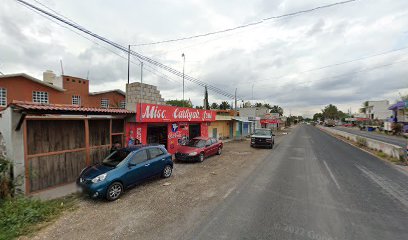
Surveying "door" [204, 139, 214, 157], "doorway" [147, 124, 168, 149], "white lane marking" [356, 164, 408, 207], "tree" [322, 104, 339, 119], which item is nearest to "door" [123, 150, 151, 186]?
"doorway" [147, 124, 168, 149]

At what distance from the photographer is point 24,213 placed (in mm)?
5484

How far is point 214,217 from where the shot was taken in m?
5.24

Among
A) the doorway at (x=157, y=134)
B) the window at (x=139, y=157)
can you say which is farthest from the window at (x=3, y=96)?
the window at (x=139, y=157)

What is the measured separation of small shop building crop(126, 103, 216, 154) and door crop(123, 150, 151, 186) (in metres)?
3.70

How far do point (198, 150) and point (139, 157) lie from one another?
5316 millimetres

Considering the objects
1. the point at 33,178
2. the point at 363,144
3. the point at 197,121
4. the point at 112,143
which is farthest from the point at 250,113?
the point at 33,178

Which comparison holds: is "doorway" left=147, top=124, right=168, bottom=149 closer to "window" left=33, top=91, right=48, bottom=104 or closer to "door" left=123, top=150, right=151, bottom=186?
"door" left=123, top=150, right=151, bottom=186

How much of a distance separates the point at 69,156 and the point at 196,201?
19.4 ft

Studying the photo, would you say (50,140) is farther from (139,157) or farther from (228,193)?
(228,193)

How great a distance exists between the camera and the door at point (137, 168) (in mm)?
7320

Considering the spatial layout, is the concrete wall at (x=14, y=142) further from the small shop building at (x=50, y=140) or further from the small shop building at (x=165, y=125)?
the small shop building at (x=165, y=125)

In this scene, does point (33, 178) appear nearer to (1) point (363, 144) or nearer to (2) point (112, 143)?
(2) point (112, 143)

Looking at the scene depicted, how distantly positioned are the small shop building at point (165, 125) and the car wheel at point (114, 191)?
477 cm

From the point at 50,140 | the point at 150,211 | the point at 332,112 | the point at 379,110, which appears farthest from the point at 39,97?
the point at 332,112
